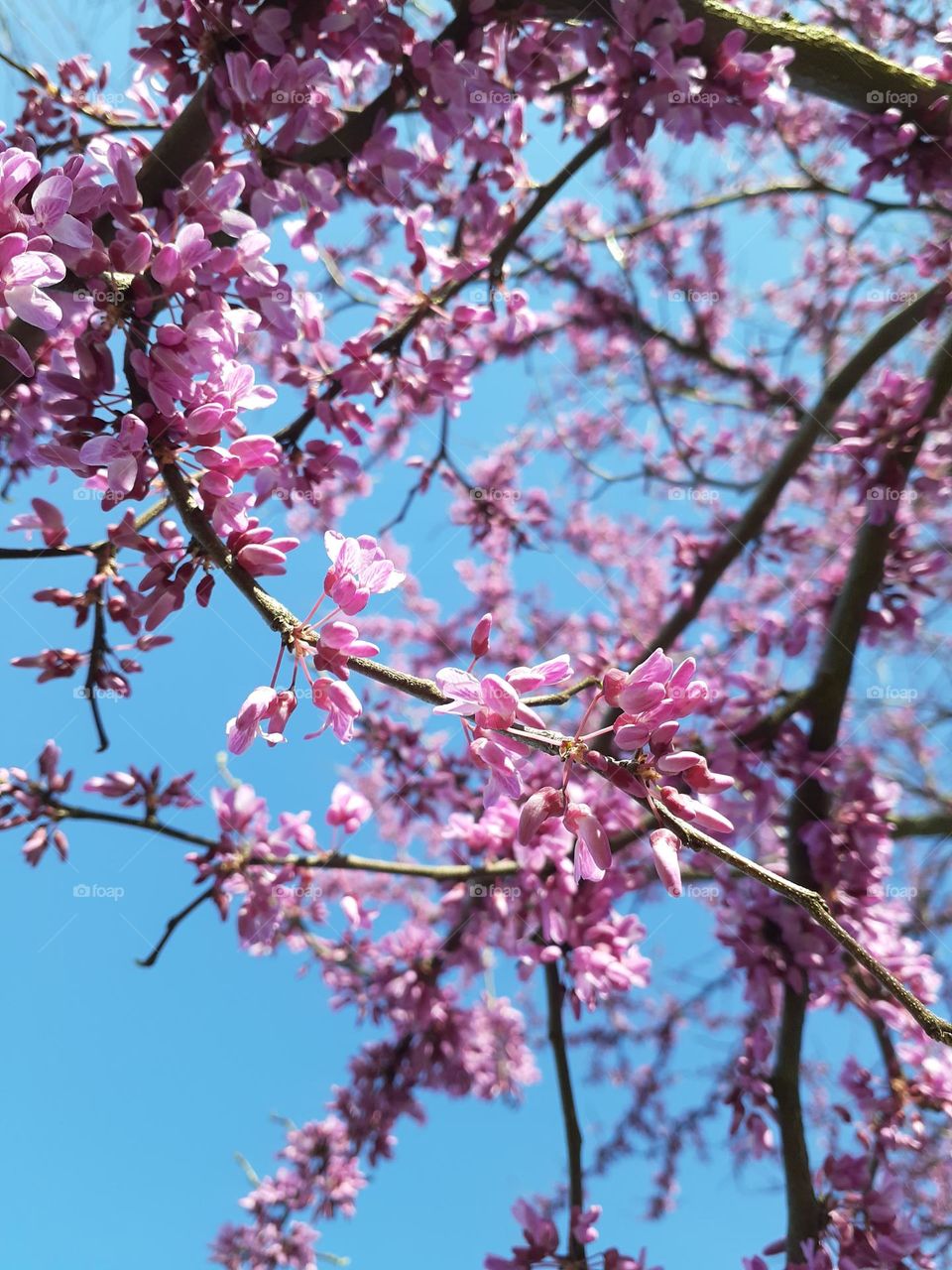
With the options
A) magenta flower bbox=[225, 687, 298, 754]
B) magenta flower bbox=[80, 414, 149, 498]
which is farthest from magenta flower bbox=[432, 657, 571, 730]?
magenta flower bbox=[80, 414, 149, 498]

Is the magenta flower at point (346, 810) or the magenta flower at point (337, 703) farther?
the magenta flower at point (346, 810)

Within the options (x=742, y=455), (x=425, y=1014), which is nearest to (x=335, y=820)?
(x=425, y=1014)

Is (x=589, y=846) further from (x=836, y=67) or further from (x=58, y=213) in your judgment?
(x=836, y=67)

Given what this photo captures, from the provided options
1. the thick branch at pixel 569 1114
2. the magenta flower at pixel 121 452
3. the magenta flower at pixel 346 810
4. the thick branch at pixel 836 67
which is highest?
the thick branch at pixel 836 67

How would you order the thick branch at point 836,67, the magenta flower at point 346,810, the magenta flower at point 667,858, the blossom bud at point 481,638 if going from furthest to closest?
the magenta flower at point 346,810
the thick branch at point 836,67
the blossom bud at point 481,638
the magenta flower at point 667,858

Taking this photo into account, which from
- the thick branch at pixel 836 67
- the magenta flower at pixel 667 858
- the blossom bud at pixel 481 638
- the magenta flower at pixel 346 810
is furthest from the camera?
the magenta flower at pixel 346 810

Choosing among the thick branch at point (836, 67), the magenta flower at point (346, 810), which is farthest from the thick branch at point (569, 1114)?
the thick branch at point (836, 67)

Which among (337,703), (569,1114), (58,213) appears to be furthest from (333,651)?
(569,1114)

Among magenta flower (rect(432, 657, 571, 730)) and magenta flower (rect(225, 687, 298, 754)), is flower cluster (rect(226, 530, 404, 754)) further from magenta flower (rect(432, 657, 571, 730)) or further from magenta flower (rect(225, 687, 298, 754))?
magenta flower (rect(432, 657, 571, 730))

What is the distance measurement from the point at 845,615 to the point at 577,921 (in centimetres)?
149

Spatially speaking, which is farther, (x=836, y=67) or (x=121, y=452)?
(x=836, y=67)

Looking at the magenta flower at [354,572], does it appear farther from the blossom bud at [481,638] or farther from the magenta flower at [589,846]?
the magenta flower at [589,846]

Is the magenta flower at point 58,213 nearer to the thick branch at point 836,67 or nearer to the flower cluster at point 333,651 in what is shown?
the flower cluster at point 333,651

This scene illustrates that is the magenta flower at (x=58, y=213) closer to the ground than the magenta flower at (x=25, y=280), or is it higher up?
higher up
